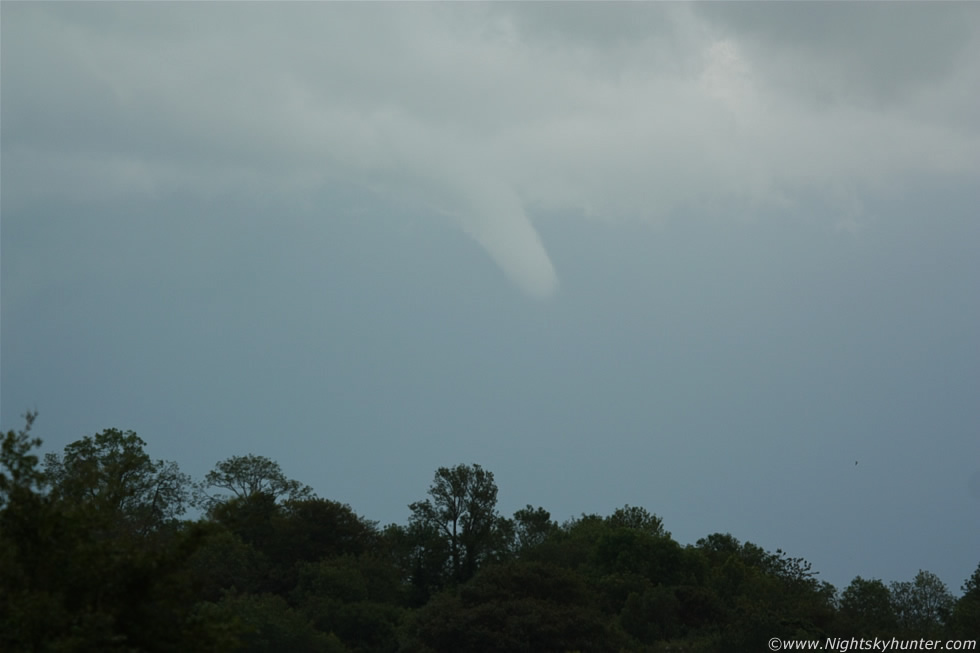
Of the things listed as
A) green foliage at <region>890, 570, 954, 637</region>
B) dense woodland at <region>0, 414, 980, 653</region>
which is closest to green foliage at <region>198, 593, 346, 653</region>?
Result: dense woodland at <region>0, 414, 980, 653</region>

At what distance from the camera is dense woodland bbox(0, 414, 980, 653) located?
15000mm

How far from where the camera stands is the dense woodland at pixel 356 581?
591 inches

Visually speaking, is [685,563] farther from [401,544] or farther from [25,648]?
[25,648]

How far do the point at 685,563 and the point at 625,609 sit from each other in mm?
17018

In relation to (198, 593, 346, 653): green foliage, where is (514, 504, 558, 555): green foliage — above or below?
above

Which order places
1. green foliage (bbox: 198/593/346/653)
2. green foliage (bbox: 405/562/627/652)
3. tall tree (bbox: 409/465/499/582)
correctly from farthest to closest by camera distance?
tall tree (bbox: 409/465/499/582) → green foliage (bbox: 405/562/627/652) → green foliage (bbox: 198/593/346/653)

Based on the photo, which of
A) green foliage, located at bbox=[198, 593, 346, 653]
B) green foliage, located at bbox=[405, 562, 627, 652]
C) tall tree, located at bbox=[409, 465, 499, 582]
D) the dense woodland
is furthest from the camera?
tall tree, located at bbox=[409, 465, 499, 582]

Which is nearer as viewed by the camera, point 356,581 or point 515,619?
point 515,619

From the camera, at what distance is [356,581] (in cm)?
5953

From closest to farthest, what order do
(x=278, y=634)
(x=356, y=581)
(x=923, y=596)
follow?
(x=278, y=634) → (x=356, y=581) → (x=923, y=596)

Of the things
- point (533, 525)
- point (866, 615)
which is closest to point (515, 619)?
point (866, 615)

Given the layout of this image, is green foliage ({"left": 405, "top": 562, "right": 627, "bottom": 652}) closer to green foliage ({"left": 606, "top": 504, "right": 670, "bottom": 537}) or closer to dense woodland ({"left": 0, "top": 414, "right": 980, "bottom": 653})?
dense woodland ({"left": 0, "top": 414, "right": 980, "bottom": 653})

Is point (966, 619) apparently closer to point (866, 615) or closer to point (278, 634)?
point (866, 615)

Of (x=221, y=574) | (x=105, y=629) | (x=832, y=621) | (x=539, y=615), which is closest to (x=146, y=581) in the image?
(x=105, y=629)
